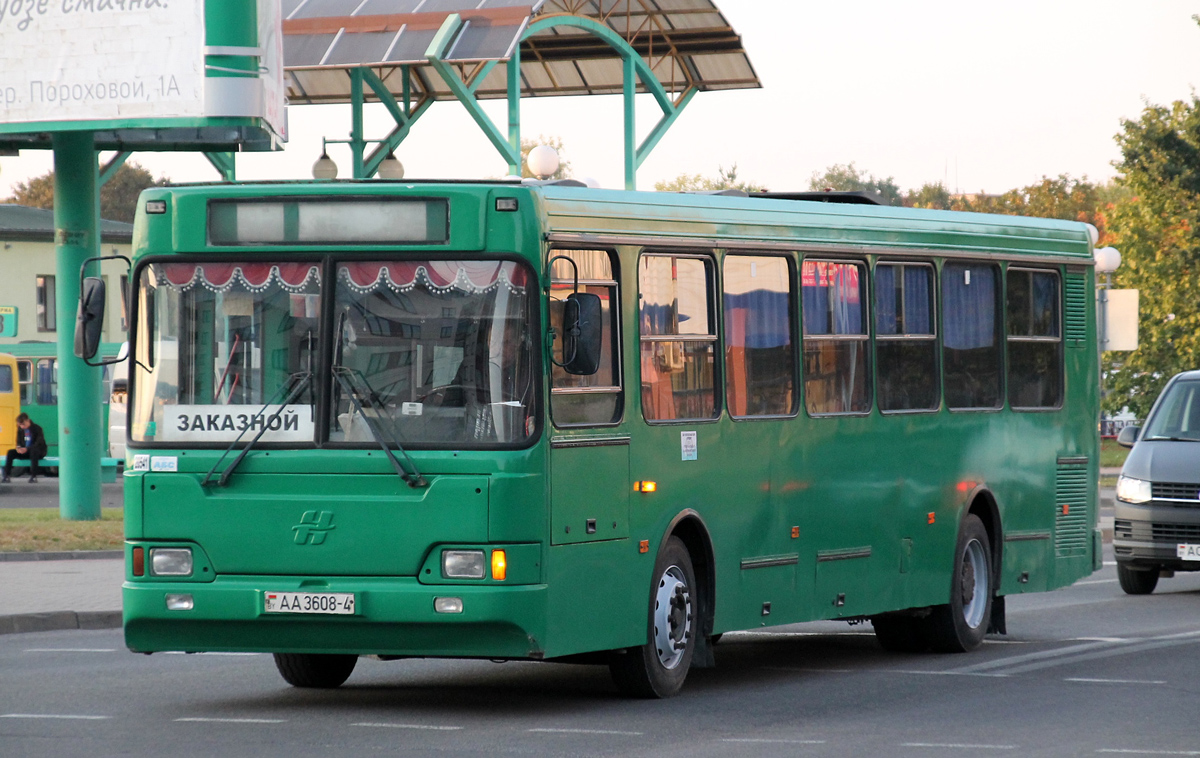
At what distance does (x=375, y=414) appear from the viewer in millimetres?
10305

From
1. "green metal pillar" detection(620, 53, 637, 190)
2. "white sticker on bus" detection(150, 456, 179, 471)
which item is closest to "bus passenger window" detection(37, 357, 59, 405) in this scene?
"green metal pillar" detection(620, 53, 637, 190)

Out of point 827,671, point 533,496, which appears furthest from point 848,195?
point 533,496

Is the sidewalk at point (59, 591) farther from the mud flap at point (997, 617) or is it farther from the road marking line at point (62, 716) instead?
the mud flap at point (997, 617)

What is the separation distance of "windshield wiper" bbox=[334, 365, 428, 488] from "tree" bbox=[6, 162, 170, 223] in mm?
83971

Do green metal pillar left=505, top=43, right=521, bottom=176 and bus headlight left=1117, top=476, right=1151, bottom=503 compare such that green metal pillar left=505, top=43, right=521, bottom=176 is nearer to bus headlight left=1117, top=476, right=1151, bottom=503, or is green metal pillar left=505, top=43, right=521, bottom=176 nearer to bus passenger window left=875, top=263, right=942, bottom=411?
bus headlight left=1117, top=476, right=1151, bottom=503

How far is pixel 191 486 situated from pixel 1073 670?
19.1 feet

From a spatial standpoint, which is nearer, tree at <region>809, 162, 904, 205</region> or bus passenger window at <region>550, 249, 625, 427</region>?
bus passenger window at <region>550, 249, 625, 427</region>

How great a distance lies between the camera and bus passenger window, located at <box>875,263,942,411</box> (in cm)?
1379

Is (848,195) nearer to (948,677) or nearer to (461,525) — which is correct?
(948,677)

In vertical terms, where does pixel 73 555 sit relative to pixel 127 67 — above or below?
below

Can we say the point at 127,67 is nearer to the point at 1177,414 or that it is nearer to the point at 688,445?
the point at 1177,414

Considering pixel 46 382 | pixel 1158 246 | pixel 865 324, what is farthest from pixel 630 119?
pixel 1158 246

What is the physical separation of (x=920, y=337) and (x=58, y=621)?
7.14m

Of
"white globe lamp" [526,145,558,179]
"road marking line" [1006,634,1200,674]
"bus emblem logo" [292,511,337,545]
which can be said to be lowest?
"road marking line" [1006,634,1200,674]
